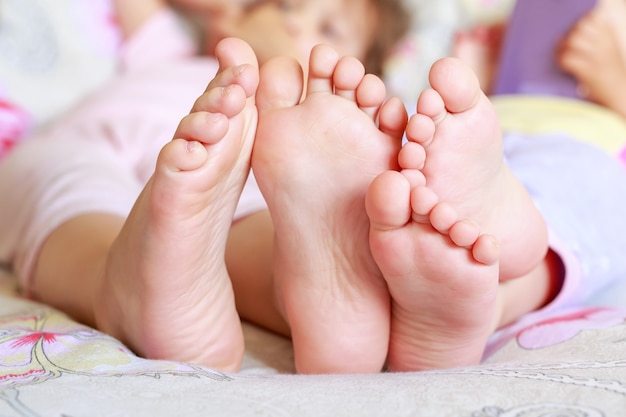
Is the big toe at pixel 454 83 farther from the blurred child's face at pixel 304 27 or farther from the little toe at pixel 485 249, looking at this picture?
the blurred child's face at pixel 304 27

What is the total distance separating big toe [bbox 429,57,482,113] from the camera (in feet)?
1.77

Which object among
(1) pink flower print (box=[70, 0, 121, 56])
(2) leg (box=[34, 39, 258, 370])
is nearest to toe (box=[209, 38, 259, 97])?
(2) leg (box=[34, 39, 258, 370])

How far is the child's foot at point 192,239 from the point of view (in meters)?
0.54

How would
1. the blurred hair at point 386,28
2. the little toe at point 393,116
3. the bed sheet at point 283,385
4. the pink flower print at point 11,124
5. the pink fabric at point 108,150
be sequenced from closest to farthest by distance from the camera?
the bed sheet at point 283,385 → the little toe at point 393,116 → the pink fabric at point 108,150 → the pink flower print at point 11,124 → the blurred hair at point 386,28

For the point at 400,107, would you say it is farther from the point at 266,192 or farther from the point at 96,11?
the point at 96,11

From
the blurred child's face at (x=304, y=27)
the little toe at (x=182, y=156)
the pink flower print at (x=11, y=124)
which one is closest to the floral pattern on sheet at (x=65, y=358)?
the little toe at (x=182, y=156)

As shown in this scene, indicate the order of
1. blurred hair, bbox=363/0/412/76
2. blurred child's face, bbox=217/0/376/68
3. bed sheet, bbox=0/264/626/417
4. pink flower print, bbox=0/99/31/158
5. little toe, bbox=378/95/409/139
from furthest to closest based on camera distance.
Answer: blurred hair, bbox=363/0/412/76 → blurred child's face, bbox=217/0/376/68 → pink flower print, bbox=0/99/31/158 → little toe, bbox=378/95/409/139 → bed sheet, bbox=0/264/626/417

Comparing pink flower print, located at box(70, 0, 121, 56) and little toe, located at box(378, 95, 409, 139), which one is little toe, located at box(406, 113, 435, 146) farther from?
pink flower print, located at box(70, 0, 121, 56)

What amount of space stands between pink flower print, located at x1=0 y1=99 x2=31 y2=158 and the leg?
2.29 ft

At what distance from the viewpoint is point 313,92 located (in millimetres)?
595

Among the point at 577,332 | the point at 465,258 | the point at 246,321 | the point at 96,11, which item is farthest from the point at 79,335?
the point at 96,11

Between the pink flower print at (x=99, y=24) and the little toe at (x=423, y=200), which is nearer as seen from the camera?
the little toe at (x=423, y=200)

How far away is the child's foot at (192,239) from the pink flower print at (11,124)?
0.72 meters

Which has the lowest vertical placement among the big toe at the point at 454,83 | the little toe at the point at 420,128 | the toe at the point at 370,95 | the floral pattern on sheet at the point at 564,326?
the floral pattern on sheet at the point at 564,326
